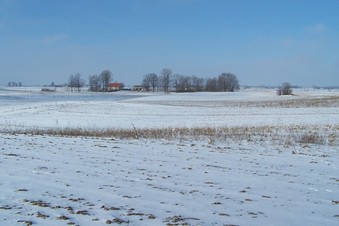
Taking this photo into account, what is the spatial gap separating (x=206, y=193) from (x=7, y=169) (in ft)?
15.7

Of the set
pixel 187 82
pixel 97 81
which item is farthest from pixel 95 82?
pixel 187 82

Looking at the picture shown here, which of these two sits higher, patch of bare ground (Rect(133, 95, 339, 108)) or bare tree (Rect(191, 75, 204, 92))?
bare tree (Rect(191, 75, 204, 92))

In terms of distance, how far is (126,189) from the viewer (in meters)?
7.03

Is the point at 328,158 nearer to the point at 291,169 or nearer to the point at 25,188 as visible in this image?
the point at 291,169

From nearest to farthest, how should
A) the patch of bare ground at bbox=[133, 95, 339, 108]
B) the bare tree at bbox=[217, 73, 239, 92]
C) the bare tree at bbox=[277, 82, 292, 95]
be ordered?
the patch of bare ground at bbox=[133, 95, 339, 108] → the bare tree at bbox=[277, 82, 292, 95] → the bare tree at bbox=[217, 73, 239, 92]

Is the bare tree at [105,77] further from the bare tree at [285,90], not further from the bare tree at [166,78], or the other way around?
the bare tree at [285,90]

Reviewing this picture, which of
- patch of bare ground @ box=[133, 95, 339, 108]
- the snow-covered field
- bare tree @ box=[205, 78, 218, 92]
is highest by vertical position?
bare tree @ box=[205, 78, 218, 92]

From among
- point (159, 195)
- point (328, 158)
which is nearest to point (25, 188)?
point (159, 195)

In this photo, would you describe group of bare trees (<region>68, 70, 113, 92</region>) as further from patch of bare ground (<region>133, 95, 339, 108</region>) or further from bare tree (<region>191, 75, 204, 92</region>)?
patch of bare ground (<region>133, 95, 339, 108</region>)

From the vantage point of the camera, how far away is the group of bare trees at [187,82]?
18594cm

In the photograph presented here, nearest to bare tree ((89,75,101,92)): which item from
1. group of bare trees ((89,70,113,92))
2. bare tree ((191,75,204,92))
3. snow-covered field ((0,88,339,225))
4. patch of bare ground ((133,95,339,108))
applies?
group of bare trees ((89,70,113,92))

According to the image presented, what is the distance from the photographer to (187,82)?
618 ft

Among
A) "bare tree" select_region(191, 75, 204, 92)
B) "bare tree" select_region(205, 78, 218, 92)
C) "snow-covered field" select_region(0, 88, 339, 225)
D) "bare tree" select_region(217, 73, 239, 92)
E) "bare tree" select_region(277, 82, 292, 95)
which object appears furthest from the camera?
"bare tree" select_region(217, 73, 239, 92)

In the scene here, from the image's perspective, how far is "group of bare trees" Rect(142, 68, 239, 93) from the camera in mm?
185938
